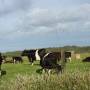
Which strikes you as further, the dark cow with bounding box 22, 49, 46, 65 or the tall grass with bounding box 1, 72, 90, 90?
the dark cow with bounding box 22, 49, 46, 65

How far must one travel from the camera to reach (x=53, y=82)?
14742 millimetres

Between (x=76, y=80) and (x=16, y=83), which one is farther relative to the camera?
(x=16, y=83)

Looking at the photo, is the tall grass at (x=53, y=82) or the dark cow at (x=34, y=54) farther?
the dark cow at (x=34, y=54)

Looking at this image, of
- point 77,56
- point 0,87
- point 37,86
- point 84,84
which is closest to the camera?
point 84,84

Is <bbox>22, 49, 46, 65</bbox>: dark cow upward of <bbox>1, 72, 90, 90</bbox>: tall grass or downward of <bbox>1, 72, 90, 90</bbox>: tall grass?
upward

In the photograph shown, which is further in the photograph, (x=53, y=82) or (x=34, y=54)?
(x=34, y=54)

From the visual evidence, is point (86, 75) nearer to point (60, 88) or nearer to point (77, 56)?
point (60, 88)

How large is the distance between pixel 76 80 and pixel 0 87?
3.53 metres

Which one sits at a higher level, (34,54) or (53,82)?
(34,54)

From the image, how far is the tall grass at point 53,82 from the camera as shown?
14.1m

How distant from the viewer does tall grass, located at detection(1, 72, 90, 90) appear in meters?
14.1

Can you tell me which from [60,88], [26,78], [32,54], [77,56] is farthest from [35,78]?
[77,56]

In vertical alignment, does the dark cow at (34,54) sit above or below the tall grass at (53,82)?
above

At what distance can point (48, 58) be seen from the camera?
29.1 metres
